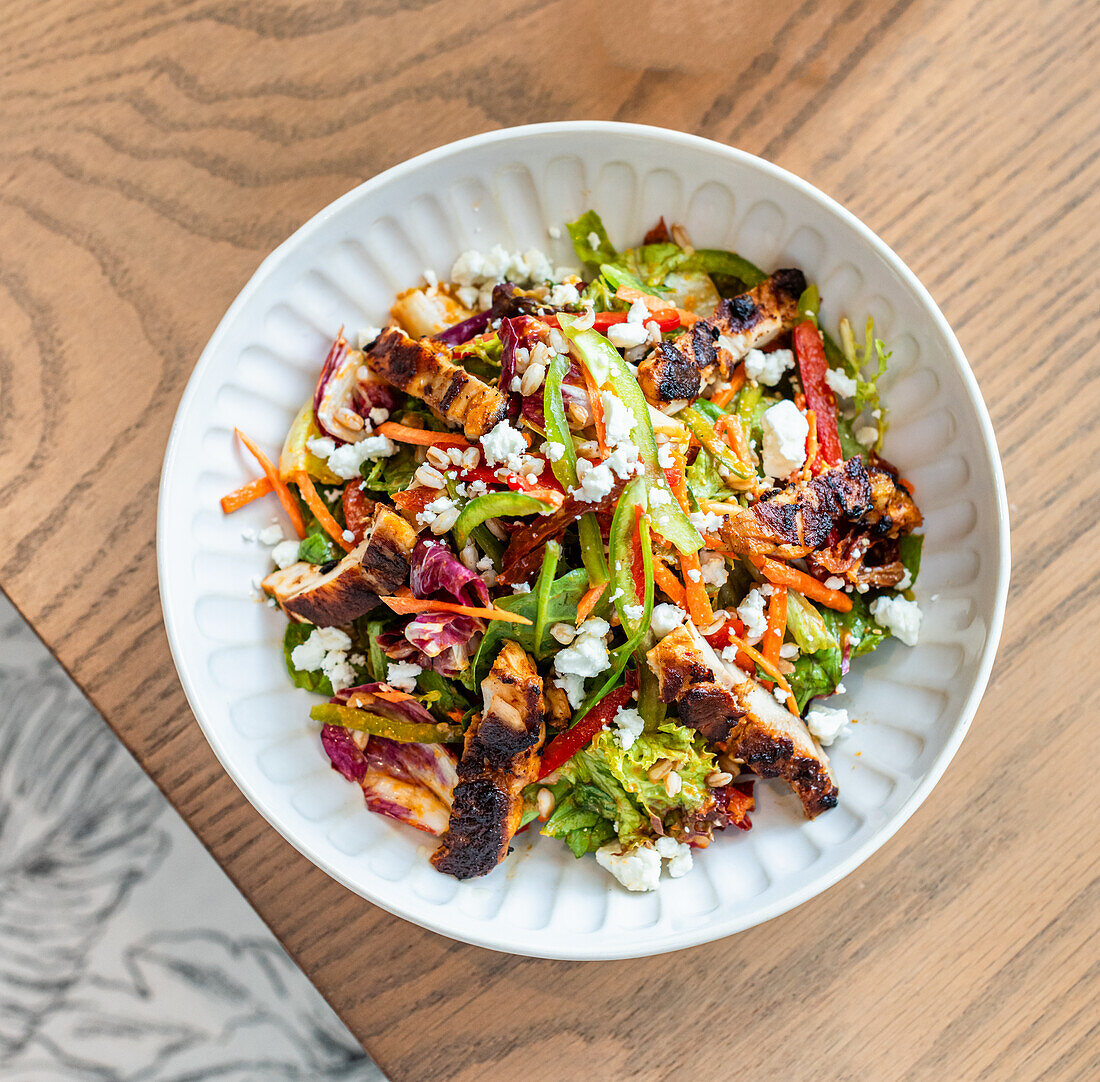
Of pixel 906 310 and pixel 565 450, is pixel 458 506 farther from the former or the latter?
pixel 906 310

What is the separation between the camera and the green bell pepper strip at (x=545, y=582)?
2.02 meters

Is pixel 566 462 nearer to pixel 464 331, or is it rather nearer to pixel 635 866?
pixel 464 331

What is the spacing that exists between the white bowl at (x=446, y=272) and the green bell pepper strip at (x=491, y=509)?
0.71 m

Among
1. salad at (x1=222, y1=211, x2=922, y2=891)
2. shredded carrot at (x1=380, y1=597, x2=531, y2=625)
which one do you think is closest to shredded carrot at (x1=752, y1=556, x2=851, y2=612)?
salad at (x1=222, y1=211, x2=922, y2=891)

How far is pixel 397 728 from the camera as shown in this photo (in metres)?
2.27

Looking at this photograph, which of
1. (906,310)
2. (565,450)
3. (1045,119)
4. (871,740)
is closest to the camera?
(565,450)

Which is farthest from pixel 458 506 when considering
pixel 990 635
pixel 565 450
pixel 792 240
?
pixel 990 635

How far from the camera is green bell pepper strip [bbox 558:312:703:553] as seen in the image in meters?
2.01

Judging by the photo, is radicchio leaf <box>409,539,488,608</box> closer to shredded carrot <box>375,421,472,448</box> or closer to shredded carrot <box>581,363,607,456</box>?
shredded carrot <box>375,421,472,448</box>

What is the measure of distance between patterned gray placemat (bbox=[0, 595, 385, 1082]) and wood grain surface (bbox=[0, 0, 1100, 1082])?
174cm

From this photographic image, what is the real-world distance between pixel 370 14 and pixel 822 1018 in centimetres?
334

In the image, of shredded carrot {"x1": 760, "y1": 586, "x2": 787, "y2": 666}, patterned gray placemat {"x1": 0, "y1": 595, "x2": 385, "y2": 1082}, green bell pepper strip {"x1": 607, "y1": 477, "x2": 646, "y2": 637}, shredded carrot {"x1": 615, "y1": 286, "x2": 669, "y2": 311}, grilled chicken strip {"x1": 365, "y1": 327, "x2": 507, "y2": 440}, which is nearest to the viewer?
green bell pepper strip {"x1": 607, "y1": 477, "x2": 646, "y2": 637}

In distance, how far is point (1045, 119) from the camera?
8.11 feet

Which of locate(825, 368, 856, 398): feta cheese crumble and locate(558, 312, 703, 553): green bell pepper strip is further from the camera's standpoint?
locate(825, 368, 856, 398): feta cheese crumble
